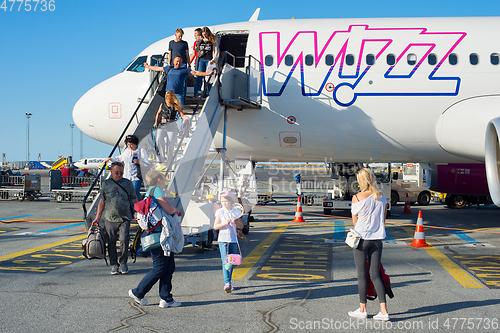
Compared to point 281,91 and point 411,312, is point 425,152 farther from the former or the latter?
point 411,312

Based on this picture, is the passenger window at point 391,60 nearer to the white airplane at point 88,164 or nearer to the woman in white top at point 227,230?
the woman in white top at point 227,230

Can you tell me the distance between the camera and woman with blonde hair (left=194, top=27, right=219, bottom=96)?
10.3m

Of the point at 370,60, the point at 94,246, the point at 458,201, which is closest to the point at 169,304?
the point at 94,246

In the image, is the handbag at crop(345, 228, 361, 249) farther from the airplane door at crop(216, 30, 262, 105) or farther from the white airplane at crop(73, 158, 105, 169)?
the white airplane at crop(73, 158, 105, 169)

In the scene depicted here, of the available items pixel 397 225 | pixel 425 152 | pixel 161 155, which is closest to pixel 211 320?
pixel 161 155

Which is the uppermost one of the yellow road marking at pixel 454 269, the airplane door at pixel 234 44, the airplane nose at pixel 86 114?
the airplane door at pixel 234 44

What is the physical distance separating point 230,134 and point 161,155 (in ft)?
9.45

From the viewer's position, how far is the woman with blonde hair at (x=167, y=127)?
8938 millimetres

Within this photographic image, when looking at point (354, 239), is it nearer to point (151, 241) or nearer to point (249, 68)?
point (151, 241)

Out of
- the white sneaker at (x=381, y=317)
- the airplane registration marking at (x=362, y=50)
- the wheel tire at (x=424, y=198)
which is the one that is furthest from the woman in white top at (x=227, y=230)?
the wheel tire at (x=424, y=198)

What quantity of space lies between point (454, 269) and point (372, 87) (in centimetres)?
514

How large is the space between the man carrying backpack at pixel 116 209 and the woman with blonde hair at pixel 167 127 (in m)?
2.10

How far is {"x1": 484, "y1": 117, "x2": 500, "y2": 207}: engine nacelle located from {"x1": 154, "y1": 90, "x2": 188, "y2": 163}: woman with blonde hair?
649 centimetres

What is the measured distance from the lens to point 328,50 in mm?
10891
